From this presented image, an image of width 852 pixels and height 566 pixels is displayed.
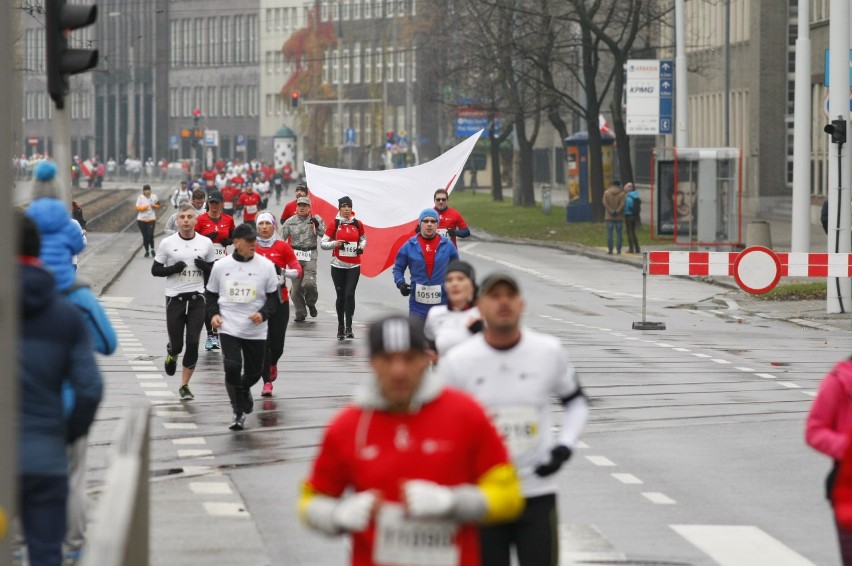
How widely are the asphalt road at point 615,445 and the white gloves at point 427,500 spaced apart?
440 cm

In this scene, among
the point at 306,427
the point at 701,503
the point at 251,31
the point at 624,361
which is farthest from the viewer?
the point at 251,31

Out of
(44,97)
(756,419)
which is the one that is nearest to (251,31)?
(44,97)

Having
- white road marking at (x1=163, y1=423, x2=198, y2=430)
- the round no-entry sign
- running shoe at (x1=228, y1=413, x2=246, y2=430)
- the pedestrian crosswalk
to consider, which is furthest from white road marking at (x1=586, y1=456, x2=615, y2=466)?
the round no-entry sign

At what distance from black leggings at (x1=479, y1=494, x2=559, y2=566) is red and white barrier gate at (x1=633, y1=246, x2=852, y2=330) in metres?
19.3

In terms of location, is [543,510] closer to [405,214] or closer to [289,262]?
[289,262]

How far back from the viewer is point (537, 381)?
25.4 ft

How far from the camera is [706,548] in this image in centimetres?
1050

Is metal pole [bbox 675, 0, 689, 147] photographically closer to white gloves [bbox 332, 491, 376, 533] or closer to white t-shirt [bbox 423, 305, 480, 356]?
white t-shirt [bbox 423, 305, 480, 356]

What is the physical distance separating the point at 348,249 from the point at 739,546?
13989 millimetres

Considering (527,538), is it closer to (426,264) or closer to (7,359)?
(7,359)

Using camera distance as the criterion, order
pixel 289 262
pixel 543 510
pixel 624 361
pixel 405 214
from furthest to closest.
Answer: pixel 405 214
pixel 624 361
pixel 289 262
pixel 543 510

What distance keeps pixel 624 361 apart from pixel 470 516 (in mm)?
15541

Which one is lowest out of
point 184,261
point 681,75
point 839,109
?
point 184,261

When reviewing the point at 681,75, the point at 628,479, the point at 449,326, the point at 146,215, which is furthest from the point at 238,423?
the point at 681,75
